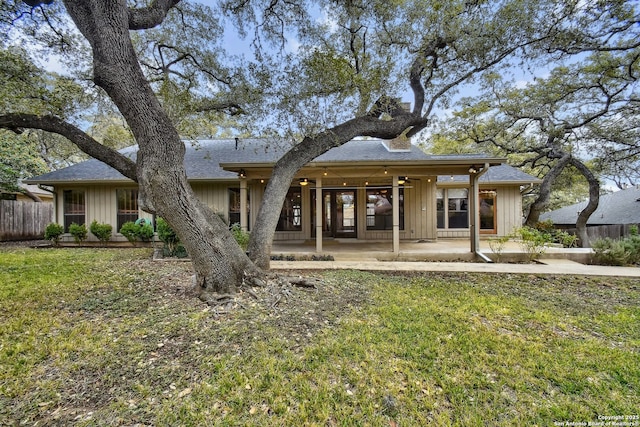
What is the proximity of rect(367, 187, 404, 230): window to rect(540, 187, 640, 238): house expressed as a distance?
31.2 feet

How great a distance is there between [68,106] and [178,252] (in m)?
3.87

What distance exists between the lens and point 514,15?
19.1ft

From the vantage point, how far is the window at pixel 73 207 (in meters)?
10.3

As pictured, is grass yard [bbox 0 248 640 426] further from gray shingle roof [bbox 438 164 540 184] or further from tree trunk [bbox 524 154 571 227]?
tree trunk [bbox 524 154 571 227]

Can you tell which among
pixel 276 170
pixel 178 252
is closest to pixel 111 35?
pixel 276 170

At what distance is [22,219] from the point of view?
1248cm

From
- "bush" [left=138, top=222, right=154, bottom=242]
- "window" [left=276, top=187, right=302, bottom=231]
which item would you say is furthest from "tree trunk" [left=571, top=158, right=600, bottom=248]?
"bush" [left=138, top=222, right=154, bottom=242]

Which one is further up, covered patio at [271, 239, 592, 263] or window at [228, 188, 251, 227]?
window at [228, 188, 251, 227]

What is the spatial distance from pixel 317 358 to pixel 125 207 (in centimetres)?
1068

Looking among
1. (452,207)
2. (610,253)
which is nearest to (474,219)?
(610,253)

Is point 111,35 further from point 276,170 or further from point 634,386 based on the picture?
point 634,386

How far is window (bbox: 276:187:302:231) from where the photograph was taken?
35.0 ft

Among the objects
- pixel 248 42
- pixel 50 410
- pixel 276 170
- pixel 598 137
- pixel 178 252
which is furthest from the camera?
pixel 598 137

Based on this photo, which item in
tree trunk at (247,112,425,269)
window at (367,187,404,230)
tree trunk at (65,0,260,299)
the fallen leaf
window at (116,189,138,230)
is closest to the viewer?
the fallen leaf
